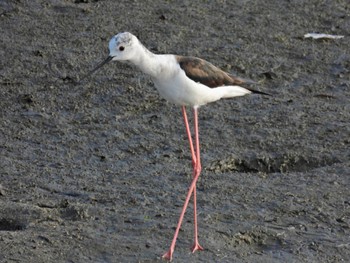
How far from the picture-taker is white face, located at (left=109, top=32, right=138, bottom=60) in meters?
5.29

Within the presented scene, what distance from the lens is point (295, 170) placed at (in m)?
6.61

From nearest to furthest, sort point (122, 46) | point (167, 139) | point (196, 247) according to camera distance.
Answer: point (122, 46)
point (196, 247)
point (167, 139)

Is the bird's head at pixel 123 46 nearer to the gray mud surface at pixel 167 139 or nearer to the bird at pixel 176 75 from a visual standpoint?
the bird at pixel 176 75

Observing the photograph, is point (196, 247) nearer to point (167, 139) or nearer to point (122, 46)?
point (122, 46)

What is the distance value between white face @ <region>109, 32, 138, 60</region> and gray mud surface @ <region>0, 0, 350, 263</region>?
37.4 inches

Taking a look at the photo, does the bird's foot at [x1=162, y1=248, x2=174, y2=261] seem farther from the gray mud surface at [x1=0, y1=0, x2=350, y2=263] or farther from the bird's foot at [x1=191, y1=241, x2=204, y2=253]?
the bird's foot at [x1=191, y1=241, x2=204, y2=253]

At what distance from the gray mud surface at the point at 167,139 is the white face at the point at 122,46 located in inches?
37.4

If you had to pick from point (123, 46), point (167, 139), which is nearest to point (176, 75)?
point (123, 46)

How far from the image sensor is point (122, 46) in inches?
208

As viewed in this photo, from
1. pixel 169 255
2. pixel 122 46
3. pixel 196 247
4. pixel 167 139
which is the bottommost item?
pixel 169 255

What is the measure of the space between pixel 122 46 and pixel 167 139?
172 cm

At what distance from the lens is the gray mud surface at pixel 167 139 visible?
556cm

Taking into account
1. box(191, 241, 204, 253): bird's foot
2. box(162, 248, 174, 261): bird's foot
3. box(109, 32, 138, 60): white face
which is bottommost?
box(162, 248, 174, 261): bird's foot

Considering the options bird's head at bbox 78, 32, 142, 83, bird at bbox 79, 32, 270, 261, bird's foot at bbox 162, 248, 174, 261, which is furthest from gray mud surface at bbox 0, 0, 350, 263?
bird's head at bbox 78, 32, 142, 83
